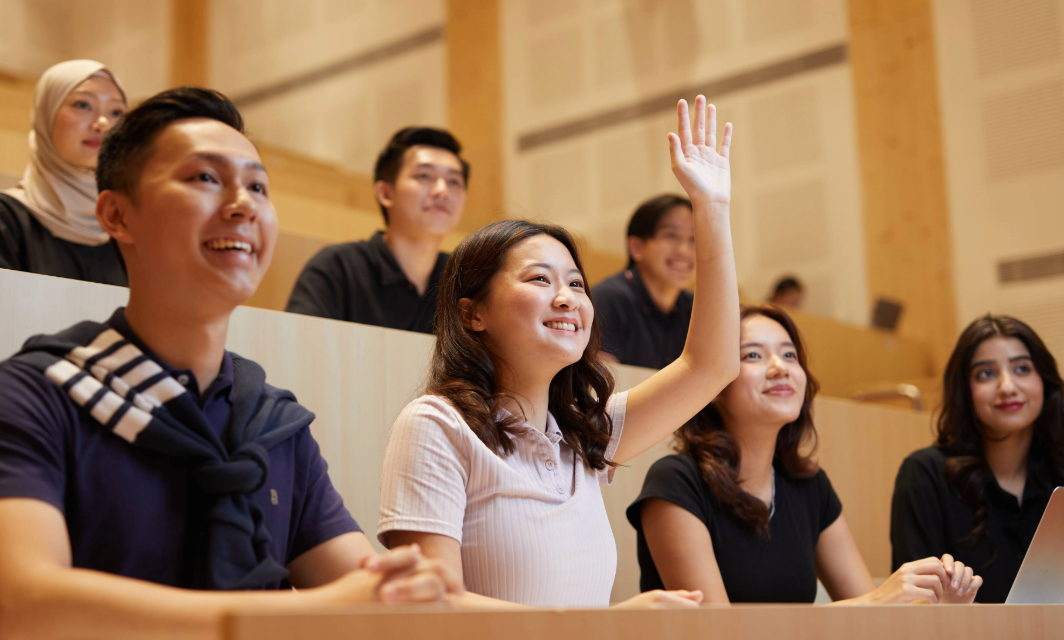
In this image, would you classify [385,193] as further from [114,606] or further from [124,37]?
[124,37]

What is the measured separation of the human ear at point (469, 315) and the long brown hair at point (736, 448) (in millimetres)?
669

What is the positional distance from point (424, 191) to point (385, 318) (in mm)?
435

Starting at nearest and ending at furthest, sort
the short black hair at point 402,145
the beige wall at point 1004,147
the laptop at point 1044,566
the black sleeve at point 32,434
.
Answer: the black sleeve at point 32,434, the laptop at point 1044,566, the short black hair at point 402,145, the beige wall at point 1004,147

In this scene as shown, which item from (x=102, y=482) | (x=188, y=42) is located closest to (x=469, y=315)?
(x=102, y=482)

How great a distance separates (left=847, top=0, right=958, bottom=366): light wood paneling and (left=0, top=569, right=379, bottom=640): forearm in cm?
501

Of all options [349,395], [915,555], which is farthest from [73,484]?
[915,555]

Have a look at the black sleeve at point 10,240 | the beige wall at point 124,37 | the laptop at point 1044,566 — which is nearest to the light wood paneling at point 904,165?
the laptop at point 1044,566

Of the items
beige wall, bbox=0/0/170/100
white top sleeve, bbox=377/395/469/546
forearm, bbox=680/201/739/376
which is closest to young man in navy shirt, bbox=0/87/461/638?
white top sleeve, bbox=377/395/469/546

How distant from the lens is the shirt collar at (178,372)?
1118 millimetres

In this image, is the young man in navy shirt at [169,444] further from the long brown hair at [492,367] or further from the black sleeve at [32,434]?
the long brown hair at [492,367]

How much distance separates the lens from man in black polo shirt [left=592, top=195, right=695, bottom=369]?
9.77 ft

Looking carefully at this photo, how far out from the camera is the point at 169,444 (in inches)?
41.8

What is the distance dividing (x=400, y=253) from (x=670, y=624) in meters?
2.09

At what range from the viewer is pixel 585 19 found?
6.54m
